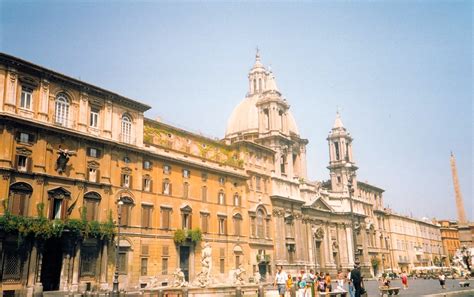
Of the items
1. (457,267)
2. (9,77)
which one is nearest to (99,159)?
(9,77)

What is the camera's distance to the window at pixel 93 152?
36.8 m

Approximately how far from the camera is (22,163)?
32062 millimetres

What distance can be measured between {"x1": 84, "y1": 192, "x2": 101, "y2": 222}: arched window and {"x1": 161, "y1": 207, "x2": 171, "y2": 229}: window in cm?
716

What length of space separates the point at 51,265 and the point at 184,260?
1335cm

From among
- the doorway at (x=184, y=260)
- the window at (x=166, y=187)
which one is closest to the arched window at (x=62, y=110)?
the window at (x=166, y=187)

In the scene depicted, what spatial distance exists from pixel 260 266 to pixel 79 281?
24551mm

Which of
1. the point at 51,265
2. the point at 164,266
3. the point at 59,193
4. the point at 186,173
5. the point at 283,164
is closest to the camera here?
the point at 59,193

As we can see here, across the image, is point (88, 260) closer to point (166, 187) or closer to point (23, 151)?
point (23, 151)

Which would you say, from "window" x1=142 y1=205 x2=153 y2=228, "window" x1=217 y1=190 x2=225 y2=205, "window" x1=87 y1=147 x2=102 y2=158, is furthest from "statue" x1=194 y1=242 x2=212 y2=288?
"window" x1=217 y1=190 x2=225 y2=205

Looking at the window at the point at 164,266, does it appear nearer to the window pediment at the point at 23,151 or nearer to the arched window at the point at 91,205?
the arched window at the point at 91,205

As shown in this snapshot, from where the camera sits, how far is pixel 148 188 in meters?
41.1

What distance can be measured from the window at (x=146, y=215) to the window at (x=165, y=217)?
156cm

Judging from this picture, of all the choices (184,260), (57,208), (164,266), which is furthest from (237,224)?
(57,208)

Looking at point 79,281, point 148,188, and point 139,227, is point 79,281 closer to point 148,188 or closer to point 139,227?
point 139,227
